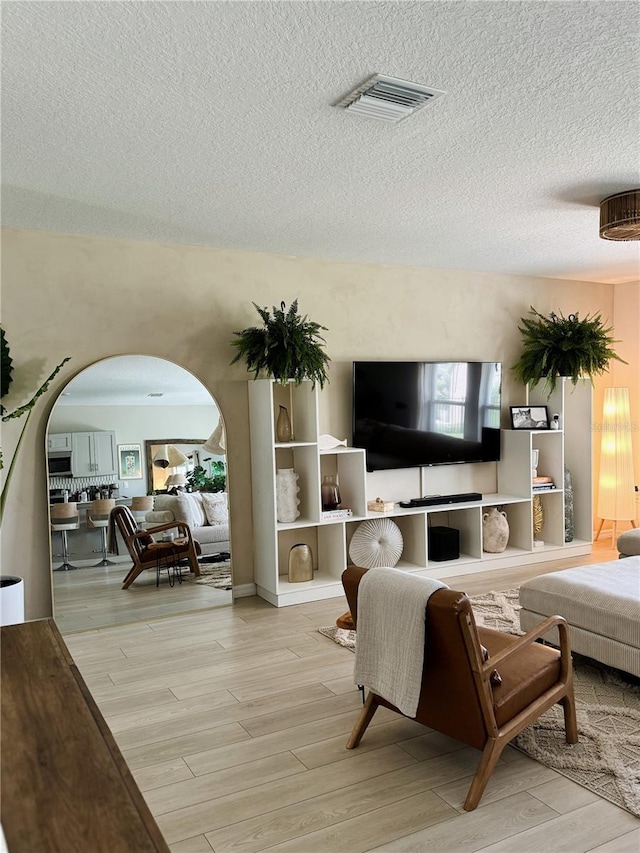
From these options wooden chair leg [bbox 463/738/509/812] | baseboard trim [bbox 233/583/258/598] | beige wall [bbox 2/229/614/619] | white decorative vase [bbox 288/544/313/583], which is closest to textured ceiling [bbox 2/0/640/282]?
beige wall [bbox 2/229/614/619]

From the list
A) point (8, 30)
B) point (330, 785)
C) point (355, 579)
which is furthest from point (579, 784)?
point (8, 30)

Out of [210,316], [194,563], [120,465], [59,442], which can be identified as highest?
[210,316]

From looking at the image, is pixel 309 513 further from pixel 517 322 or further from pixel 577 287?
pixel 577 287

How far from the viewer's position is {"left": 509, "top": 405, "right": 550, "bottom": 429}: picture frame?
597cm

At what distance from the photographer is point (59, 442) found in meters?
4.36

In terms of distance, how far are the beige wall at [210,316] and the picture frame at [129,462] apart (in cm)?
49

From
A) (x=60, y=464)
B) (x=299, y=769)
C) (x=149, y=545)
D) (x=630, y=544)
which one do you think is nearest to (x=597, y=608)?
(x=630, y=544)

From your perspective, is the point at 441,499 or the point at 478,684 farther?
the point at 441,499

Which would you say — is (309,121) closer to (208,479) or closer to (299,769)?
(299,769)

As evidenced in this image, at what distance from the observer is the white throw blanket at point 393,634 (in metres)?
2.44

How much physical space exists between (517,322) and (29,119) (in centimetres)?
459

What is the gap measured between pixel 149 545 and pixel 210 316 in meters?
1.64

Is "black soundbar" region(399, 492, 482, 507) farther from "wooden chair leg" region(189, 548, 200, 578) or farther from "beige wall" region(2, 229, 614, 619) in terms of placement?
"wooden chair leg" region(189, 548, 200, 578)

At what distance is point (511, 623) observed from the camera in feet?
13.8
